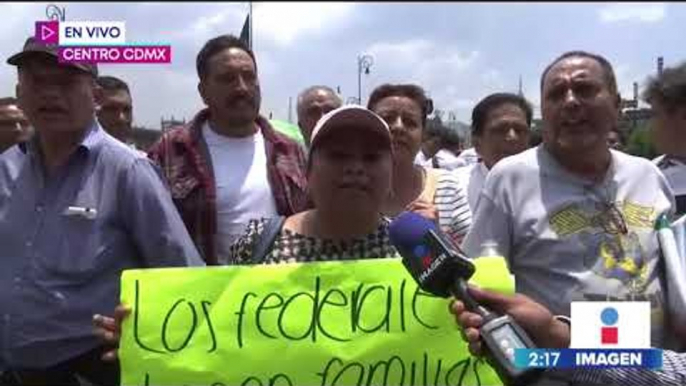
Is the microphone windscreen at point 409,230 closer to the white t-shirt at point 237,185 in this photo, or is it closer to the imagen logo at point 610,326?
the imagen logo at point 610,326

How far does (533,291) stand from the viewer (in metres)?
2.81

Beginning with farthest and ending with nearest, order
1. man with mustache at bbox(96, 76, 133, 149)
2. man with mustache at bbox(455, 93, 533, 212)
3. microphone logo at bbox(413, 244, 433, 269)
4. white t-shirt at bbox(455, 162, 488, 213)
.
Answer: man with mustache at bbox(96, 76, 133, 149) < man with mustache at bbox(455, 93, 533, 212) < white t-shirt at bbox(455, 162, 488, 213) < microphone logo at bbox(413, 244, 433, 269)

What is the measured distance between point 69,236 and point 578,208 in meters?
1.60

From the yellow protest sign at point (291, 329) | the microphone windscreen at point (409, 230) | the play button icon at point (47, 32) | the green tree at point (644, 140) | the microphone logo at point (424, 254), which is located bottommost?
the yellow protest sign at point (291, 329)

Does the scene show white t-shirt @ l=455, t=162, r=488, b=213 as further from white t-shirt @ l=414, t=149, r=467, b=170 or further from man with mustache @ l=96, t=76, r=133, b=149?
white t-shirt @ l=414, t=149, r=467, b=170

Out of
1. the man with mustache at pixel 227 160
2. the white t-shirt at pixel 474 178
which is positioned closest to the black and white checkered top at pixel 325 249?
the man with mustache at pixel 227 160

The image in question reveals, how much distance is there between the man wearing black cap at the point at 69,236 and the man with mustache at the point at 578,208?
1057mm

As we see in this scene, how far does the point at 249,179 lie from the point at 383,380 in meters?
1.61

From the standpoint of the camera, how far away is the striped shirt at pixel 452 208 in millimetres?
3658

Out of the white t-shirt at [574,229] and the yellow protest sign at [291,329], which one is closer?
the yellow protest sign at [291,329]

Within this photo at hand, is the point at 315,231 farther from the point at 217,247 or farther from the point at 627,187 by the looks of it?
the point at 217,247

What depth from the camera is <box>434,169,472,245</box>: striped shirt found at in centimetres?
366

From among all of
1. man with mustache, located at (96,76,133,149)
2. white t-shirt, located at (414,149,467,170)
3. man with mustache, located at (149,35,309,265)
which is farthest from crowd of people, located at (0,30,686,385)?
white t-shirt, located at (414,149,467,170)

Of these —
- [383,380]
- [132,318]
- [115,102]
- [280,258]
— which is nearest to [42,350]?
[132,318]
